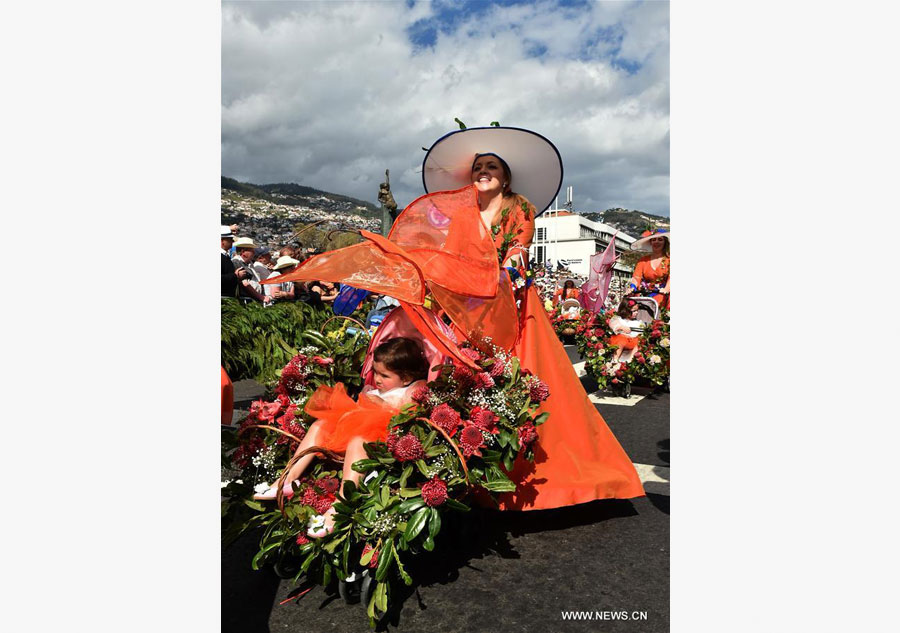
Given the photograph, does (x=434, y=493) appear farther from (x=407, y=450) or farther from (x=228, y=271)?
(x=228, y=271)

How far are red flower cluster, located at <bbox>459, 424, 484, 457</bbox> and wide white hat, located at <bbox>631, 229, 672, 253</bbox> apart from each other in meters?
5.56

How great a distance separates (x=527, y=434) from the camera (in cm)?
257

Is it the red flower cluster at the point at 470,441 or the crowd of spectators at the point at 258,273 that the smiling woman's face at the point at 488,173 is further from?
the crowd of spectators at the point at 258,273

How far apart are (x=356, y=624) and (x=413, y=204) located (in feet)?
6.36

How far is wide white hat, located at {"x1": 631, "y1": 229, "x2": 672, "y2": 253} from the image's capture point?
7168 mm

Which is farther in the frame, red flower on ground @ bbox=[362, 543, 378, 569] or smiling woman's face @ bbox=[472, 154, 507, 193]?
smiling woman's face @ bbox=[472, 154, 507, 193]

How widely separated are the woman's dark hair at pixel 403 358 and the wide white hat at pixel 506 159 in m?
1.20

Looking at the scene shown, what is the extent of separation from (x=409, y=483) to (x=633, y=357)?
529 cm

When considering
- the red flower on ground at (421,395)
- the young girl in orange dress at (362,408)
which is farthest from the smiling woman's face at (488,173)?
the red flower on ground at (421,395)

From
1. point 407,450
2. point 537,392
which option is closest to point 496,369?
point 537,392

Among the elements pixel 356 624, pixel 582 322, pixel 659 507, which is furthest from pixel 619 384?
pixel 356 624

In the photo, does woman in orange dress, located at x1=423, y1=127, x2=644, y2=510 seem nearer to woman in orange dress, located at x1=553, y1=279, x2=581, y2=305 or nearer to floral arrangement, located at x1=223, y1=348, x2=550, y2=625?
floral arrangement, located at x1=223, y1=348, x2=550, y2=625

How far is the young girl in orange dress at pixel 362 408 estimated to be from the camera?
2.46m

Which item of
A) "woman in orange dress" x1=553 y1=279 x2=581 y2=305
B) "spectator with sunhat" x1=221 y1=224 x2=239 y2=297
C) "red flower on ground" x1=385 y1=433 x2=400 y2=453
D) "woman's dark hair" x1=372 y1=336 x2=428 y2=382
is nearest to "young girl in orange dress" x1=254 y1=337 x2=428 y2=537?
"woman's dark hair" x1=372 y1=336 x2=428 y2=382
